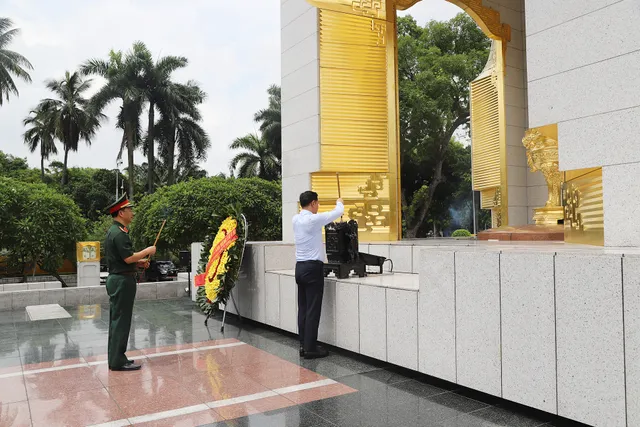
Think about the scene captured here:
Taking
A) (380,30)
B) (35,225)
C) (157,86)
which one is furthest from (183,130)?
(380,30)

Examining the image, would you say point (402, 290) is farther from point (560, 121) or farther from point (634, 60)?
point (634, 60)

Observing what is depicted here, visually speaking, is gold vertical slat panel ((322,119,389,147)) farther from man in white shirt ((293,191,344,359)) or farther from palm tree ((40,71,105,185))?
palm tree ((40,71,105,185))

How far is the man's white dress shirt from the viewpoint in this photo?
228 inches

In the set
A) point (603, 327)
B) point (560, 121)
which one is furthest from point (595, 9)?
point (603, 327)

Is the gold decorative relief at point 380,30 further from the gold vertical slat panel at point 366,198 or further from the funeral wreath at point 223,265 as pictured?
the funeral wreath at point 223,265

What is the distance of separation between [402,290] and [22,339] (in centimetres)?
538

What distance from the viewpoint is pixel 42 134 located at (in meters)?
38.2

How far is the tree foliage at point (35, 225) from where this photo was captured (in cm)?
1864

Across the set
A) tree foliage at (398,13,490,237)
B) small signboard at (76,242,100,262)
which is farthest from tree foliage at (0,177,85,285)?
tree foliage at (398,13,490,237)

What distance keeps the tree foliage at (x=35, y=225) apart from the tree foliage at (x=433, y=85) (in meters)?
15.1

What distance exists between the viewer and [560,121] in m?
5.31

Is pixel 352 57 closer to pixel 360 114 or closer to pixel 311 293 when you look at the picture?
pixel 360 114

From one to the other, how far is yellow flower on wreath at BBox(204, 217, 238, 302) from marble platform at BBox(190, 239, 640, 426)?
2.48 meters

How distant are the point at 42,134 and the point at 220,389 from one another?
128ft
